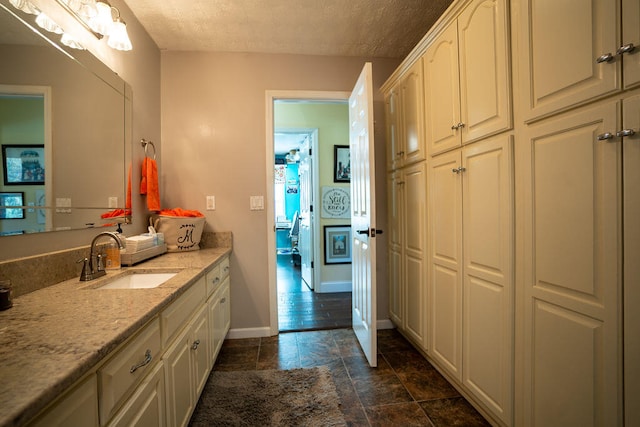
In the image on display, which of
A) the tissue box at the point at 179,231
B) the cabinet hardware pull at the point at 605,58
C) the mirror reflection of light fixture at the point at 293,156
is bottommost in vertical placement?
the tissue box at the point at 179,231

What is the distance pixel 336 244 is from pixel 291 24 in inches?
102

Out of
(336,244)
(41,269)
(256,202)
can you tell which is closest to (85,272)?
(41,269)

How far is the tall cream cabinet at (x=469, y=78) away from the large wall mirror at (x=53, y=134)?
6.36 feet

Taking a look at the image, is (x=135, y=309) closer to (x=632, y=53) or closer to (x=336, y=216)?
(x=632, y=53)

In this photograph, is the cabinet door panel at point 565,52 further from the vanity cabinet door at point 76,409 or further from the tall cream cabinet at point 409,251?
the vanity cabinet door at point 76,409

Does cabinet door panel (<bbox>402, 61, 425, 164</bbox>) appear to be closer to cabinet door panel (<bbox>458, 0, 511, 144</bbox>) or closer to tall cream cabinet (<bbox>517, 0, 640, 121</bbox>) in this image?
cabinet door panel (<bbox>458, 0, 511, 144</bbox>)

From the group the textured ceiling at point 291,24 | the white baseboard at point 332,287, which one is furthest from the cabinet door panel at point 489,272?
the white baseboard at point 332,287

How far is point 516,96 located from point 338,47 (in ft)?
5.51

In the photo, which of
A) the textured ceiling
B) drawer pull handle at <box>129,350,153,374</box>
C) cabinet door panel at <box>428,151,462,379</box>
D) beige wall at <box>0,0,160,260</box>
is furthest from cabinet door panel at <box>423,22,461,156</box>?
beige wall at <box>0,0,160,260</box>

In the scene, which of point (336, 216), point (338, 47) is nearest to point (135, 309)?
point (338, 47)

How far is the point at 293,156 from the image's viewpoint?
6.66 m

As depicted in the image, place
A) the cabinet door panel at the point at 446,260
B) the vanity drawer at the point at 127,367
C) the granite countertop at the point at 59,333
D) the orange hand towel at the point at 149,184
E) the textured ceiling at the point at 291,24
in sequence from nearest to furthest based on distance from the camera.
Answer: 1. the granite countertop at the point at 59,333
2. the vanity drawer at the point at 127,367
3. the cabinet door panel at the point at 446,260
4. the textured ceiling at the point at 291,24
5. the orange hand towel at the point at 149,184

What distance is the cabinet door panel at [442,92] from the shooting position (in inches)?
60.4

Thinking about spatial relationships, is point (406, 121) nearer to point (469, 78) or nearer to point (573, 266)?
point (469, 78)
